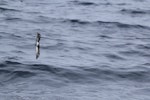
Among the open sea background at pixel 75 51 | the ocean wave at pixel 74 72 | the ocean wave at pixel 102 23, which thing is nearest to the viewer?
the open sea background at pixel 75 51

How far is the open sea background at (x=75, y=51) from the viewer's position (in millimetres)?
11720

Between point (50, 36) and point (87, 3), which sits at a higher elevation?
point (87, 3)

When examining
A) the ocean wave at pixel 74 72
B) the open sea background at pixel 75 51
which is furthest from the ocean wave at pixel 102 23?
the ocean wave at pixel 74 72

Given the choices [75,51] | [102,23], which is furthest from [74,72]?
[102,23]

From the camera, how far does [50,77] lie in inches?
497


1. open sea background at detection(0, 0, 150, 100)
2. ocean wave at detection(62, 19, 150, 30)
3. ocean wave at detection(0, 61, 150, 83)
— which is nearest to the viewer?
open sea background at detection(0, 0, 150, 100)

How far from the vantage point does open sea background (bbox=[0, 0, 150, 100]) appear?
11720 millimetres

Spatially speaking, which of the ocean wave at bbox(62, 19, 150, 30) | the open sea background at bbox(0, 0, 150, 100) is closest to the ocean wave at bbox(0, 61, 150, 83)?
the open sea background at bbox(0, 0, 150, 100)

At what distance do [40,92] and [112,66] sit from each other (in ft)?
10.7

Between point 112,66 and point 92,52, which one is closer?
point 112,66

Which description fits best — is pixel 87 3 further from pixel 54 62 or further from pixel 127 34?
pixel 54 62

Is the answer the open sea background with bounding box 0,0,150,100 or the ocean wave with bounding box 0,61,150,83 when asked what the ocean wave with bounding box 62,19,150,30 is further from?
the ocean wave with bounding box 0,61,150,83

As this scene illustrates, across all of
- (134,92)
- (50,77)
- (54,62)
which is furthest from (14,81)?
(134,92)

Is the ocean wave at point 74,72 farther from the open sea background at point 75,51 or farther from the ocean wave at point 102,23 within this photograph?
the ocean wave at point 102,23
